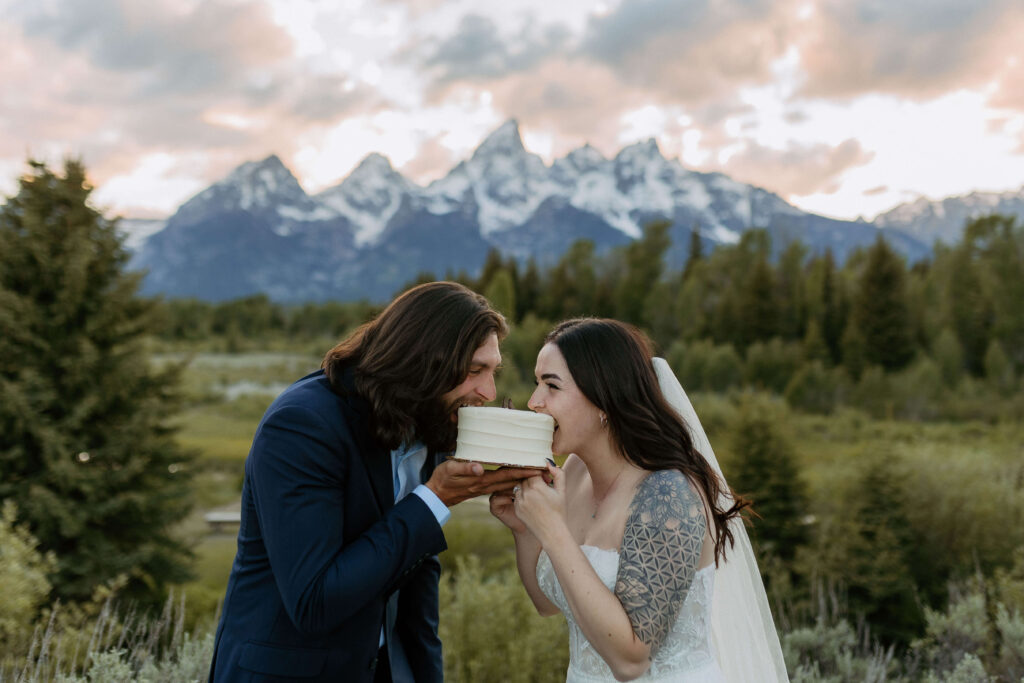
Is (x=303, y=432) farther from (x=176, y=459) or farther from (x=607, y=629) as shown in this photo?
(x=176, y=459)

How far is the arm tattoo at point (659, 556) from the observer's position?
2.24m

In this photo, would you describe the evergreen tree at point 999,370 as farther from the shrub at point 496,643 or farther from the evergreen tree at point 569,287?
the shrub at point 496,643

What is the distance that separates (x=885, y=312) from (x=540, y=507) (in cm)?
4342

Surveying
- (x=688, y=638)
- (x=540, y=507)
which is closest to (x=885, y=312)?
(x=688, y=638)

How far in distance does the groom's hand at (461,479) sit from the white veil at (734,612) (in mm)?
982

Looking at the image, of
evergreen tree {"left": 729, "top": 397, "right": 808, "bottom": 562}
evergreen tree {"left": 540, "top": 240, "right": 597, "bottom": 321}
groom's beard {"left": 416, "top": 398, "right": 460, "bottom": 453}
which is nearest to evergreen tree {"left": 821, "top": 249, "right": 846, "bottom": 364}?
evergreen tree {"left": 540, "top": 240, "right": 597, "bottom": 321}

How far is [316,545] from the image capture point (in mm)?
1999

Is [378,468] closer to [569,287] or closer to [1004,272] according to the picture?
[1004,272]

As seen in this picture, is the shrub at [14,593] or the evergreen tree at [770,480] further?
the evergreen tree at [770,480]

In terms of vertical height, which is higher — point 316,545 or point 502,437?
point 502,437

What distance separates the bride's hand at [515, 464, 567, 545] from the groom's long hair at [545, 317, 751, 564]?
1.43 feet

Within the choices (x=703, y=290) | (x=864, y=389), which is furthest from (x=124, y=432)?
(x=703, y=290)

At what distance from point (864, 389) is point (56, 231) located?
37567mm

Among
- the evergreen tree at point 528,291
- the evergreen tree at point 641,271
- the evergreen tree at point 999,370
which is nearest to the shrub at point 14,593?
the evergreen tree at point 999,370
